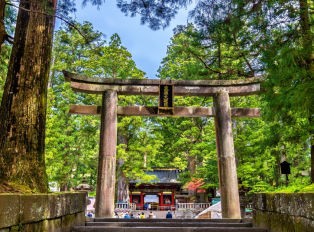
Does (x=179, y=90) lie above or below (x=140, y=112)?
above

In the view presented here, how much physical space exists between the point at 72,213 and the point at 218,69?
6632mm

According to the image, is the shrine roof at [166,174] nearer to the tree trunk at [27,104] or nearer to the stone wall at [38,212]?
the stone wall at [38,212]

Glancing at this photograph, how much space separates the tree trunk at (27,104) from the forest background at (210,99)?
126 centimetres

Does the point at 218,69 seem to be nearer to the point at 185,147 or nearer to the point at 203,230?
the point at 203,230

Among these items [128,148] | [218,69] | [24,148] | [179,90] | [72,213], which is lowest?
[72,213]

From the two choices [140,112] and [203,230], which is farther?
[140,112]

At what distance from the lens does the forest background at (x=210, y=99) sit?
12.2 ft

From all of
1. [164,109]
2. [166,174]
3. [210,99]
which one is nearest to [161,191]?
[166,174]

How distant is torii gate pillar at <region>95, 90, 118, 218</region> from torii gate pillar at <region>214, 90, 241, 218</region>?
3286 mm

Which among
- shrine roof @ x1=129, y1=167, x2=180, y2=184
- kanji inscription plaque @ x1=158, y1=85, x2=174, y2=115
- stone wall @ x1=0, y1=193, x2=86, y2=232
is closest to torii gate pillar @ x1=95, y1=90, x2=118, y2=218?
kanji inscription plaque @ x1=158, y1=85, x2=174, y2=115

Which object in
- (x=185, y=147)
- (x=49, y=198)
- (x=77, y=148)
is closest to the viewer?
(x=49, y=198)

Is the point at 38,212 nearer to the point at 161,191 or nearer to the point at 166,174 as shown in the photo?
the point at 161,191

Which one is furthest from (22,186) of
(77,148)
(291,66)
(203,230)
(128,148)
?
(77,148)

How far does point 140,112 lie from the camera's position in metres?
8.23
